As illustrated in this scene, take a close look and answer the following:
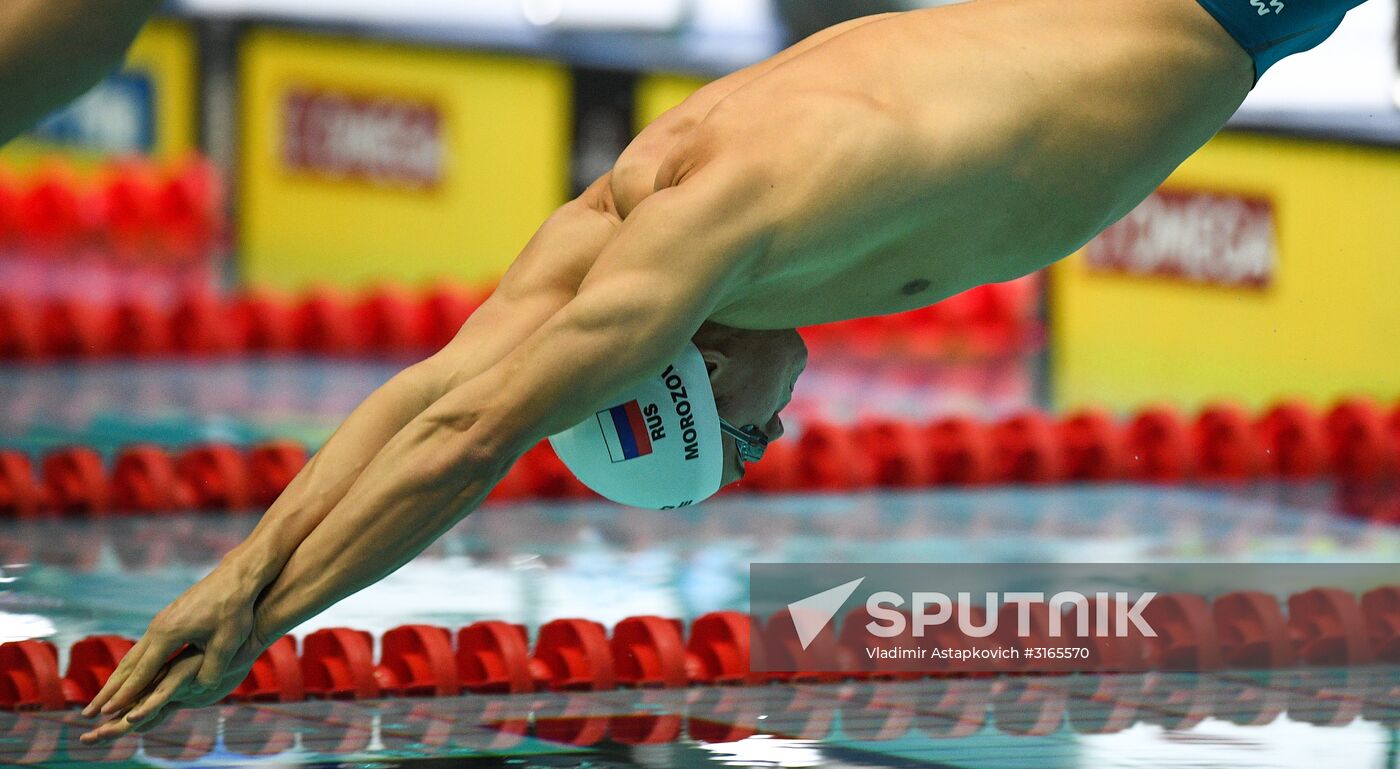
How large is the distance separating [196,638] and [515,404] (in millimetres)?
598

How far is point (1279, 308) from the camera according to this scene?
889 cm

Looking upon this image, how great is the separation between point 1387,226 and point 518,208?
4399 mm

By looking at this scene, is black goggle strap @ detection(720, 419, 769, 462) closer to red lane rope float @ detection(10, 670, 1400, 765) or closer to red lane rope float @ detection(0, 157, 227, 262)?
red lane rope float @ detection(10, 670, 1400, 765)

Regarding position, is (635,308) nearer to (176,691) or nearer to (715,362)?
(715,362)

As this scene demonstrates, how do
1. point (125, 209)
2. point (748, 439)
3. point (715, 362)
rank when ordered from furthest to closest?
point (125, 209), point (748, 439), point (715, 362)

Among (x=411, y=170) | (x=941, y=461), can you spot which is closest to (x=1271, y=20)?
(x=941, y=461)

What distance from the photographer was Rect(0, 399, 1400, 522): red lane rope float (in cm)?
604

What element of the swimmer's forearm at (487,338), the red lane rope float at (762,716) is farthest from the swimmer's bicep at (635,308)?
Answer: the red lane rope float at (762,716)

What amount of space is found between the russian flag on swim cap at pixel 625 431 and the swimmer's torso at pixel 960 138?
0.21 meters

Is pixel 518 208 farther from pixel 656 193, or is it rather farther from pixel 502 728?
pixel 656 193

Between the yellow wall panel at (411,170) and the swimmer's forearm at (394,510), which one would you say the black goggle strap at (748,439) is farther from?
the yellow wall panel at (411,170)

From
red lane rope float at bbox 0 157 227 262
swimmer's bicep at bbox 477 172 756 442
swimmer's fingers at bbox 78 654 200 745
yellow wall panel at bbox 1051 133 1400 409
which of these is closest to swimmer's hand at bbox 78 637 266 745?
swimmer's fingers at bbox 78 654 200 745

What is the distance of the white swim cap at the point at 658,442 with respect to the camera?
11.1 ft

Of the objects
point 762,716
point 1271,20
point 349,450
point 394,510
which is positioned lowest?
point 762,716
